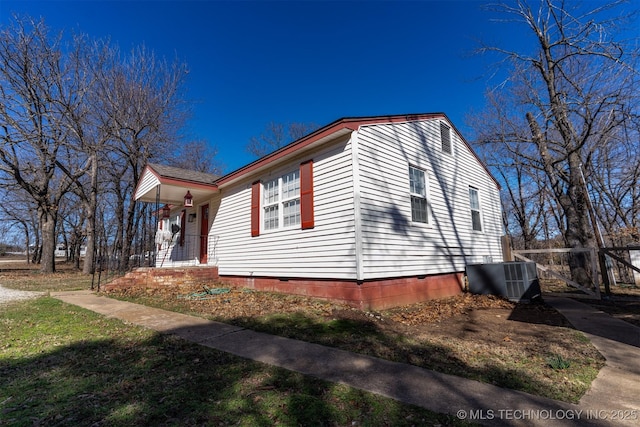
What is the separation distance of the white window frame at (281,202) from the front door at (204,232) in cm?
438

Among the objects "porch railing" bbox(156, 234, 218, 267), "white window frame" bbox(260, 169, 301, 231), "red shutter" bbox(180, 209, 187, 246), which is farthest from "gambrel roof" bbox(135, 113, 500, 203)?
"porch railing" bbox(156, 234, 218, 267)

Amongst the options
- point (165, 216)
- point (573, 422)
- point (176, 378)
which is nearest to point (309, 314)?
point (176, 378)

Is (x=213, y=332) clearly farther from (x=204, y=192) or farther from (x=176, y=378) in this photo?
(x=204, y=192)

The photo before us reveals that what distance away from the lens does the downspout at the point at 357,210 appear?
616cm

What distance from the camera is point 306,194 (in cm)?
755

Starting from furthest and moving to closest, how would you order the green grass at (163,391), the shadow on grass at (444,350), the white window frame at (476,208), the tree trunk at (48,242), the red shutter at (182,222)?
the tree trunk at (48,242) < the red shutter at (182,222) < the white window frame at (476,208) < the shadow on grass at (444,350) < the green grass at (163,391)

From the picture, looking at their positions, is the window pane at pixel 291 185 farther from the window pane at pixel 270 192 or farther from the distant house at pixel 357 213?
the window pane at pixel 270 192

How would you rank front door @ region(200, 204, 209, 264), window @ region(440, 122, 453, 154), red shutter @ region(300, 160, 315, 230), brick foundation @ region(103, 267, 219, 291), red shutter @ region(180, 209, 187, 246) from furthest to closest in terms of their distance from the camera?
red shutter @ region(180, 209, 187, 246) → front door @ region(200, 204, 209, 264) → window @ region(440, 122, 453, 154) → brick foundation @ region(103, 267, 219, 291) → red shutter @ region(300, 160, 315, 230)

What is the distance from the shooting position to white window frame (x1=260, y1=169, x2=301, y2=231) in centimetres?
809

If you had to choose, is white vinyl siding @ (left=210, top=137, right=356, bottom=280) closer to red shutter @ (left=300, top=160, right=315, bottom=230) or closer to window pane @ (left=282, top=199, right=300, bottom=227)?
red shutter @ (left=300, top=160, right=315, bottom=230)

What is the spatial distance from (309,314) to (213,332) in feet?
6.07

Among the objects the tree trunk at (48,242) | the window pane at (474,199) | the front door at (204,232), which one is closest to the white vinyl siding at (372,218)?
the window pane at (474,199)

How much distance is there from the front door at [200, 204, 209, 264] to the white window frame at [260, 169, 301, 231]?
173 inches

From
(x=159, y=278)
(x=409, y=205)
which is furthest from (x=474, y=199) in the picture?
(x=159, y=278)
